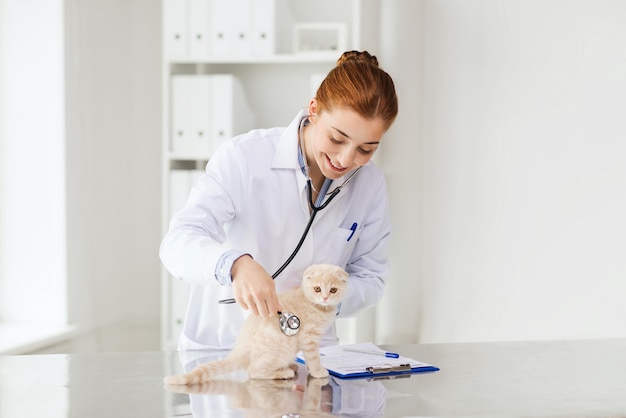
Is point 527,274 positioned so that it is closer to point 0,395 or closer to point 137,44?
point 0,395

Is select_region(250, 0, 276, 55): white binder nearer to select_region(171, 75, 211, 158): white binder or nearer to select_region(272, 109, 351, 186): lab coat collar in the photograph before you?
select_region(171, 75, 211, 158): white binder

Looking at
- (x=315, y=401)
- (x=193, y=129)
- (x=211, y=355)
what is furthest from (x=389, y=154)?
(x=315, y=401)

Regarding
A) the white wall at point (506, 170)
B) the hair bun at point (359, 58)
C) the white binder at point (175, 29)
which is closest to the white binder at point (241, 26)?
the white binder at point (175, 29)

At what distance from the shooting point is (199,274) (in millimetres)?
1466

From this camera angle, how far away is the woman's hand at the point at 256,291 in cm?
132

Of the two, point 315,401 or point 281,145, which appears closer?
point 315,401

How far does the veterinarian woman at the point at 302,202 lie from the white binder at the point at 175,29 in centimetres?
154

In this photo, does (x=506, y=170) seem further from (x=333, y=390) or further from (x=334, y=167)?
(x=333, y=390)

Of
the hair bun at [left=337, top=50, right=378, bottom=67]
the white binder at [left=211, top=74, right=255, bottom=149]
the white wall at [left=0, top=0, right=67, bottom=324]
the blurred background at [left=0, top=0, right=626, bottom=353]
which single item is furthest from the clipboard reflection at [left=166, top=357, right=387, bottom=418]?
the white wall at [left=0, top=0, right=67, bottom=324]

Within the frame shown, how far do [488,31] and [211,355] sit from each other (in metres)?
1.96

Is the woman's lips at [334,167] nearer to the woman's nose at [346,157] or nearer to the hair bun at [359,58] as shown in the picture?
the woman's nose at [346,157]

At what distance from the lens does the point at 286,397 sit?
1233 millimetres

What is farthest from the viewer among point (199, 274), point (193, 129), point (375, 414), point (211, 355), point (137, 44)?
point (137, 44)

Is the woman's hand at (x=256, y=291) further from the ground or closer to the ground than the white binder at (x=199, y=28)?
closer to the ground
